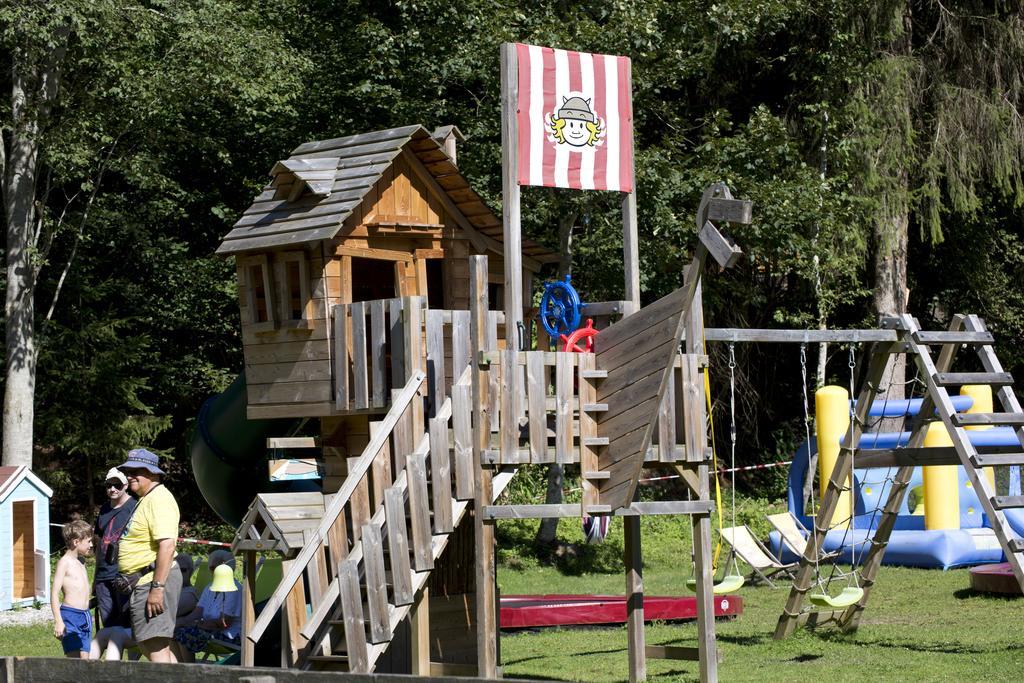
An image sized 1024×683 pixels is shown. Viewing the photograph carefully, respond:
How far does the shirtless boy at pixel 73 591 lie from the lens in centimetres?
1045

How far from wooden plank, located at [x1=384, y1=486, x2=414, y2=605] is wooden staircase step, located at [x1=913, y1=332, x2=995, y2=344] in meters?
4.97

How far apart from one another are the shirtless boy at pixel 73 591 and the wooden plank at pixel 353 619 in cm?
244

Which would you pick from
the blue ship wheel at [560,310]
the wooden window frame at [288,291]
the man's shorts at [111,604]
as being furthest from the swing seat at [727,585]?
the man's shorts at [111,604]

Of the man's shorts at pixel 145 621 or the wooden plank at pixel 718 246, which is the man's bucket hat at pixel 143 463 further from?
the wooden plank at pixel 718 246

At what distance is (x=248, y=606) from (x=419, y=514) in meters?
1.54

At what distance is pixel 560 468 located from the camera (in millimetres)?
19828

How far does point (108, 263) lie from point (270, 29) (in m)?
6.05

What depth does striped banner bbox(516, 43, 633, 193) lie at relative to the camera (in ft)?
31.9

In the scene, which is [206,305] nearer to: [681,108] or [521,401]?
[681,108]

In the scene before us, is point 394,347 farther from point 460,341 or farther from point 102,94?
point 102,94

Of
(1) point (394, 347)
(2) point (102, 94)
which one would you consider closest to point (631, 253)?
(1) point (394, 347)

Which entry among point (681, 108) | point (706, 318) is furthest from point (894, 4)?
point (706, 318)

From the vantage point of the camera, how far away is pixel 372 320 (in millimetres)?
10664

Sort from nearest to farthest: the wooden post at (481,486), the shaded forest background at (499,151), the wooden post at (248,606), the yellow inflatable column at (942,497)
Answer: the wooden post at (481,486)
the wooden post at (248,606)
the yellow inflatable column at (942,497)
the shaded forest background at (499,151)
